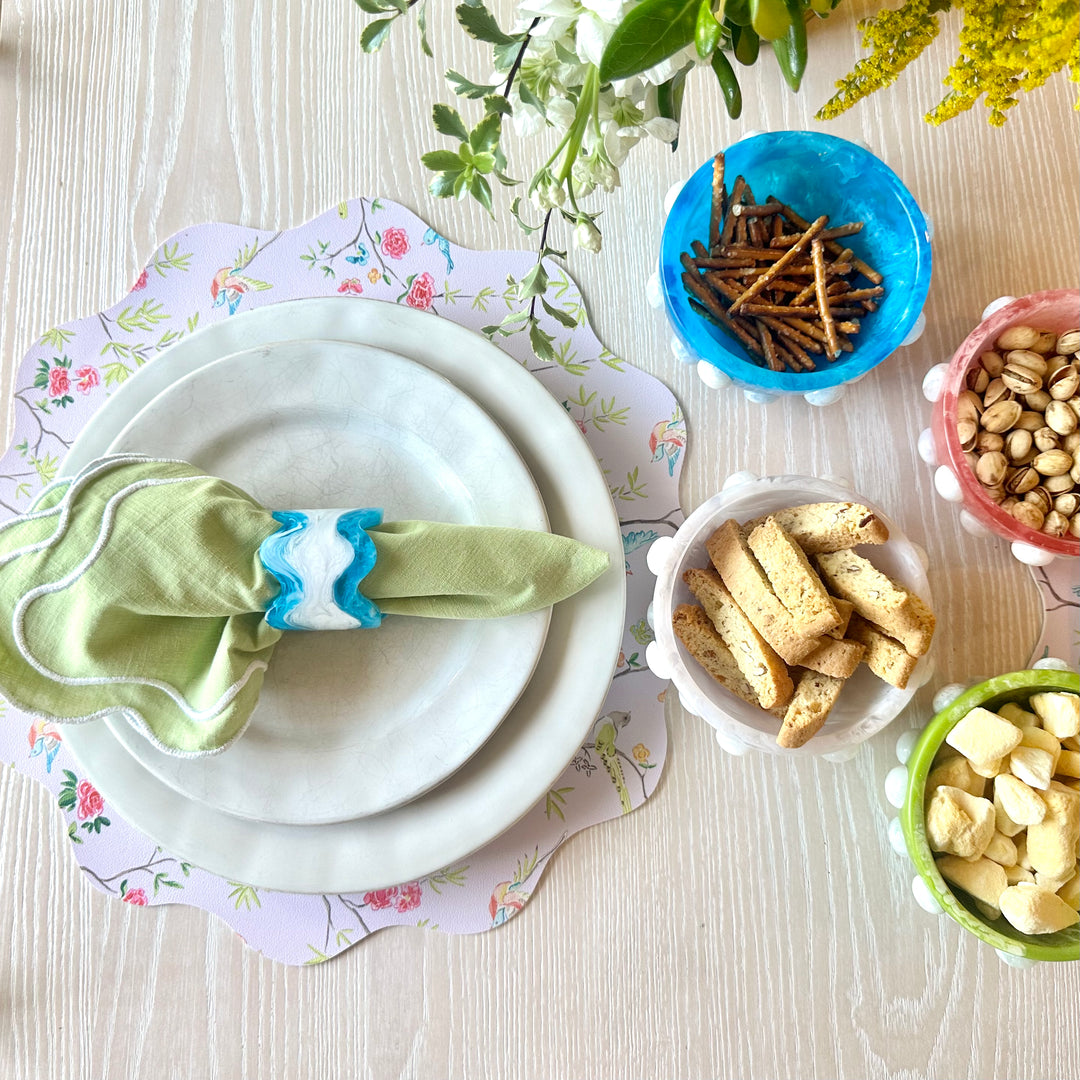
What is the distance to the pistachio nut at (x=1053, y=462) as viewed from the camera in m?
0.52

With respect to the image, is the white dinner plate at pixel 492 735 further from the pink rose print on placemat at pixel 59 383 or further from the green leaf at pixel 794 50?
the green leaf at pixel 794 50

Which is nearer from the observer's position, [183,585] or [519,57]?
[519,57]

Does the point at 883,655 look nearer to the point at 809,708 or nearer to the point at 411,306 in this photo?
the point at 809,708

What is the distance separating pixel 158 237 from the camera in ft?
2.06

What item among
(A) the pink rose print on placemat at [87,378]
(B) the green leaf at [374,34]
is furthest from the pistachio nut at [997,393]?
(A) the pink rose print on placemat at [87,378]

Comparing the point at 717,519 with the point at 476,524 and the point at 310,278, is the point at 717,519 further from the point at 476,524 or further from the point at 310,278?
the point at 310,278

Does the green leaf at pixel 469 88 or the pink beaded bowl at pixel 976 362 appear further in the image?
the pink beaded bowl at pixel 976 362

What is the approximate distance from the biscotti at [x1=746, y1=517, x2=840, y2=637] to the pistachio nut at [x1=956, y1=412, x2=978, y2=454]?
13cm

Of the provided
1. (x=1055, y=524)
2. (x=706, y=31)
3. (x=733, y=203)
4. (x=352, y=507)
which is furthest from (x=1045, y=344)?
(x=352, y=507)

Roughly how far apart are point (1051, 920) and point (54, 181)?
84cm

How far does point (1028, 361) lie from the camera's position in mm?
529

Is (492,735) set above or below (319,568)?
below

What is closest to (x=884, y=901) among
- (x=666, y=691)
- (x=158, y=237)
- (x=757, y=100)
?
(x=666, y=691)

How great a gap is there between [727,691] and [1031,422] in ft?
0.84
